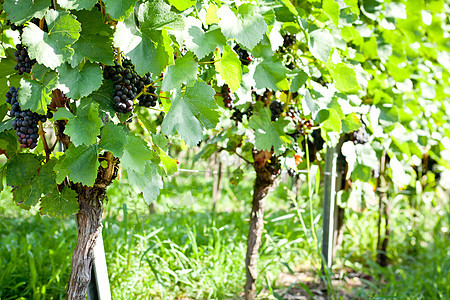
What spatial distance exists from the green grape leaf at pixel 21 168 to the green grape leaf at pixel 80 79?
1.05ft

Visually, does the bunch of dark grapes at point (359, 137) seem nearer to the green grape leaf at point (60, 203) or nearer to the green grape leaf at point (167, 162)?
the green grape leaf at point (167, 162)

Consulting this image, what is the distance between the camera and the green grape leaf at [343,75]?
143 centimetres

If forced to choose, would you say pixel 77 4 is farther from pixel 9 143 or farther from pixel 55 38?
pixel 9 143

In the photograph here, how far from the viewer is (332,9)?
1.34 meters

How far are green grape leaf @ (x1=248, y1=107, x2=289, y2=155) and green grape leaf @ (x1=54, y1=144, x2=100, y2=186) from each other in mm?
667

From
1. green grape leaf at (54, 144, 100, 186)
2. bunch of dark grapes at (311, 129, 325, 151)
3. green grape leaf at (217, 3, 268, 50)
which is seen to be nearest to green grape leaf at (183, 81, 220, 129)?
green grape leaf at (217, 3, 268, 50)

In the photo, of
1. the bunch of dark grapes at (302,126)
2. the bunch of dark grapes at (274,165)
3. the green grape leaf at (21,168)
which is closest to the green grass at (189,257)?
the bunch of dark grapes at (274,165)

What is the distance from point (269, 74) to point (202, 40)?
36 centimetres

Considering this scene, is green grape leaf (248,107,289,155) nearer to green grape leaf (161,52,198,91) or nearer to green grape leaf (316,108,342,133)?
green grape leaf (316,108,342,133)

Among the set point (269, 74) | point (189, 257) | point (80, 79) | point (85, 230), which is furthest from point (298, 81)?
point (189, 257)

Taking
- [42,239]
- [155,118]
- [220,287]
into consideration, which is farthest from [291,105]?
[42,239]

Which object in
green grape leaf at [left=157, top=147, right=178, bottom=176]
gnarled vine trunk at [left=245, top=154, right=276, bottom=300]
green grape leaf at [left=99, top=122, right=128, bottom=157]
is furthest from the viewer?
gnarled vine trunk at [left=245, top=154, right=276, bottom=300]

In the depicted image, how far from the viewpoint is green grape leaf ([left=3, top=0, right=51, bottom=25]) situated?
85cm

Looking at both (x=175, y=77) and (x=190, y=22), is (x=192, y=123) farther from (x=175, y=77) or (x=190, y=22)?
(x=190, y=22)
